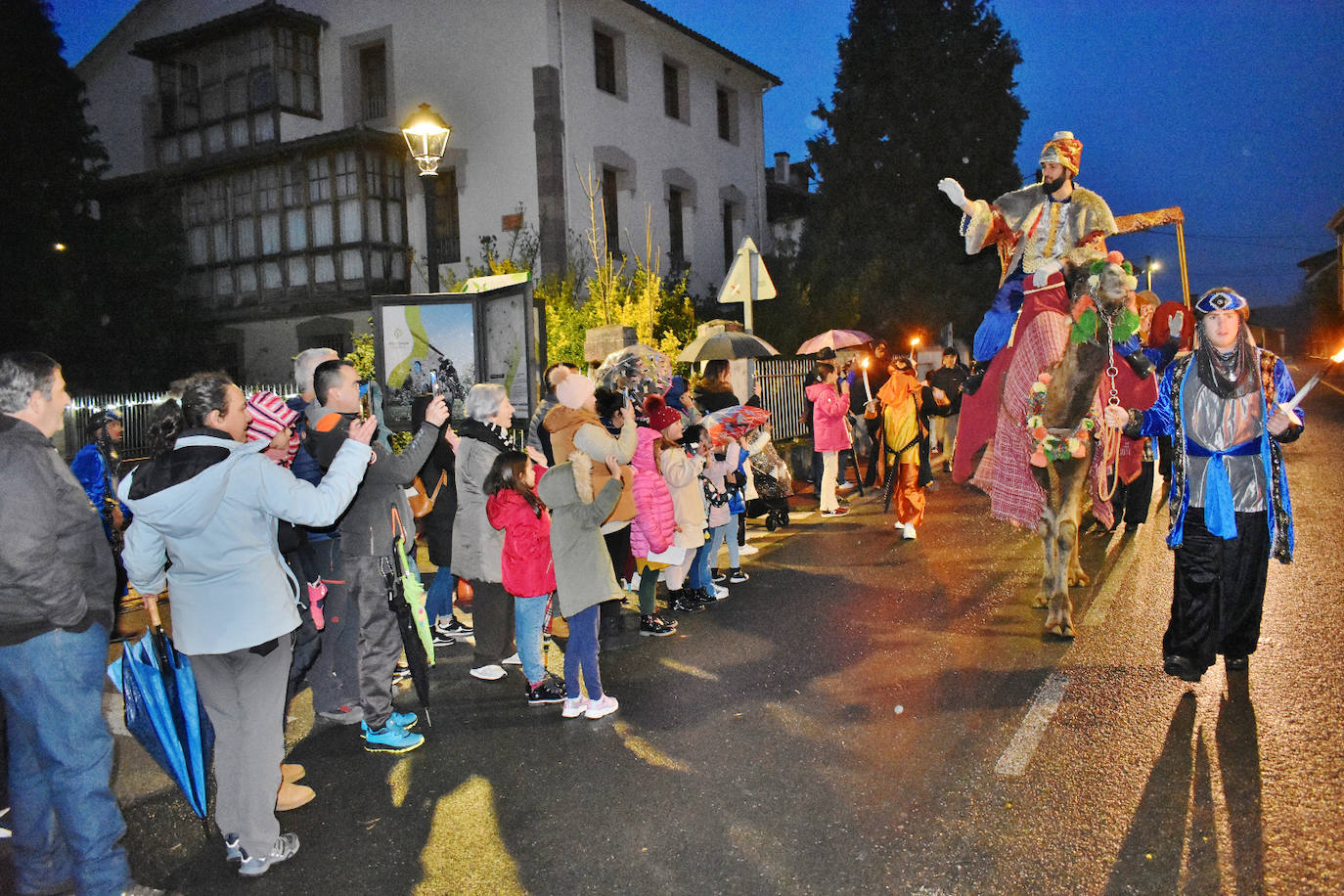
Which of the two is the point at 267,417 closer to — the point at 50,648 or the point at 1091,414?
the point at 50,648

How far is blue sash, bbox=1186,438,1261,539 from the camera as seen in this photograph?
16.6 ft

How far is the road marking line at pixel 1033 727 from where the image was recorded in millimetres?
4312

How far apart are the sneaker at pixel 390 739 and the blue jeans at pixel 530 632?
753mm

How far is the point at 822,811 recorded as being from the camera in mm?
4008

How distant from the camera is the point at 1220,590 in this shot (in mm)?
5164

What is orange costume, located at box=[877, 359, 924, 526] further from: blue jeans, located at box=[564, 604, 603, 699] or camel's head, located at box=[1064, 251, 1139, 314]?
blue jeans, located at box=[564, 604, 603, 699]

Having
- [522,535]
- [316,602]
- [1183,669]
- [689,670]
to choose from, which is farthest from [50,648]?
[1183,669]

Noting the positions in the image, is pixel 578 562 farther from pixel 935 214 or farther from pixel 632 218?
pixel 935 214

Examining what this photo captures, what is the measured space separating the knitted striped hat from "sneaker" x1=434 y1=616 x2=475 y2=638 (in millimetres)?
2902

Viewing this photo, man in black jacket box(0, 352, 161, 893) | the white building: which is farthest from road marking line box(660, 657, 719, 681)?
the white building

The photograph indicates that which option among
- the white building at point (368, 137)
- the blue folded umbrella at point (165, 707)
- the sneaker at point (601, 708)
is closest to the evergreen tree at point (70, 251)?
the white building at point (368, 137)

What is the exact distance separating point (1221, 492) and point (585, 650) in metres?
3.67

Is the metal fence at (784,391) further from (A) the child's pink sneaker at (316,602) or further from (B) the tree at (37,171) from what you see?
(B) the tree at (37,171)

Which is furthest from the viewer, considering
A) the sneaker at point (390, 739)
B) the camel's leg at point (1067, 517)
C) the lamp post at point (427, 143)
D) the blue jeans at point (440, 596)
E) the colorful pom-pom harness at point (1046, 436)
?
the lamp post at point (427, 143)
